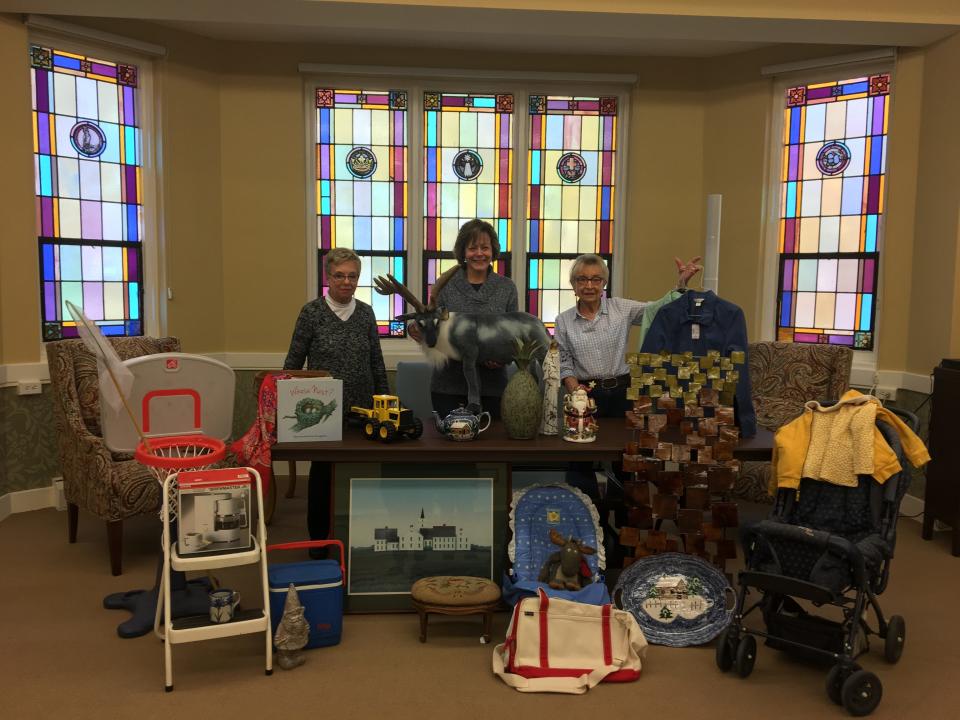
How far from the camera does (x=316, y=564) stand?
11.4ft

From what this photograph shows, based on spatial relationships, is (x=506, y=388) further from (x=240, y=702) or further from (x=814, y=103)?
(x=814, y=103)

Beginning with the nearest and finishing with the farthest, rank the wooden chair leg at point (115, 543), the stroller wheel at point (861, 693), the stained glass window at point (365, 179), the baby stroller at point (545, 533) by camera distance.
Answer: the stroller wheel at point (861, 693)
the baby stroller at point (545, 533)
the wooden chair leg at point (115, 543)
the stained glass window at point (365, 179)

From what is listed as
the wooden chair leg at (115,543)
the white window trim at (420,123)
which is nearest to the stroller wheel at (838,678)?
the wooden chair leg at (115,543)

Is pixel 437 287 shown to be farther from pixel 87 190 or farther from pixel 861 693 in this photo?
pixel 87 190

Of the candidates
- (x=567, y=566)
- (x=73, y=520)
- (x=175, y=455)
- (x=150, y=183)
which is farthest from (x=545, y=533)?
(x=150, y=183)

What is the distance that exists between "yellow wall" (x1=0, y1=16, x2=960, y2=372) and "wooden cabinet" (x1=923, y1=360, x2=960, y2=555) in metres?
0.79

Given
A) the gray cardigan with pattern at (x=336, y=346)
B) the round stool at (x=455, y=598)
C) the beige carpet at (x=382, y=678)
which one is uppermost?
the gray cardigan with pattern at (x=336, y=346)

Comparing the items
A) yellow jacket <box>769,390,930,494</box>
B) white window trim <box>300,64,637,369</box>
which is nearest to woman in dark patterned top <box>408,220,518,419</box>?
yellow jacket <box>769,390,930,494</box>

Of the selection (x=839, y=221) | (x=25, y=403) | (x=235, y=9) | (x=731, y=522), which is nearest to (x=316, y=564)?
(x=731, y=522)

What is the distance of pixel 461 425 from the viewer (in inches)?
143

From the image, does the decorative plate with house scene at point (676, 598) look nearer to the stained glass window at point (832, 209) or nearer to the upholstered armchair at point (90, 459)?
the upholstered armchair at point (90, 459)

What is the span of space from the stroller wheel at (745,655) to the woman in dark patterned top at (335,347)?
1962mm

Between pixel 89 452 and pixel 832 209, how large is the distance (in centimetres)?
516

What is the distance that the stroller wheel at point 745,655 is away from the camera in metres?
3.14
